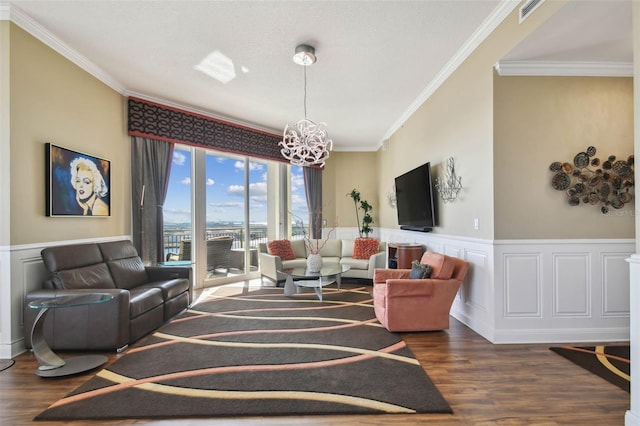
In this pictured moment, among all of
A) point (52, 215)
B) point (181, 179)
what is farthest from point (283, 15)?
point (181, 179)

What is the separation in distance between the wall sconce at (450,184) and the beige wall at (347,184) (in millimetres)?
3581

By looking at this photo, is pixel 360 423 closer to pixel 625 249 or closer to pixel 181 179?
pixel 625 249

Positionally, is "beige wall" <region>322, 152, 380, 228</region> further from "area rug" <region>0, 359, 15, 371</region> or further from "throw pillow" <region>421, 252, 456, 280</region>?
"area rug" <region>0, 359, 15, 371</region>

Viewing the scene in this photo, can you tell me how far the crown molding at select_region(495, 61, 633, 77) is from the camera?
3.09m

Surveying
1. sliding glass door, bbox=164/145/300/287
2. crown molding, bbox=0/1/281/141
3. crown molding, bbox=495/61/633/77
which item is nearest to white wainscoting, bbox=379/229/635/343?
crown molding, bbox=495/61/633/77

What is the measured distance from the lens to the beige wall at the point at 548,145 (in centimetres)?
313

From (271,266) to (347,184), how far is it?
318 cm

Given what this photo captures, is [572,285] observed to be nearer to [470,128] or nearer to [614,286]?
[614,286]

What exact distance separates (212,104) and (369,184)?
4.24 m

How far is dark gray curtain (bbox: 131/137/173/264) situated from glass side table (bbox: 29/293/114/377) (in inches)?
79.0

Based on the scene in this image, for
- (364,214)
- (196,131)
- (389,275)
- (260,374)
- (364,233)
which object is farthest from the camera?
(364,214)

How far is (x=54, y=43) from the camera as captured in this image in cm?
327

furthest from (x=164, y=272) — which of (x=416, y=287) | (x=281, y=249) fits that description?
(x=416, y=287)

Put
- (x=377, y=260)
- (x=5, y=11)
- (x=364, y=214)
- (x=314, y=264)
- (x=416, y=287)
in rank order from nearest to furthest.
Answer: (x=5, y=11) < (x=416, y=287) < (x=314, y=264) < (x=377, y=260) < (x=364, y=214)
